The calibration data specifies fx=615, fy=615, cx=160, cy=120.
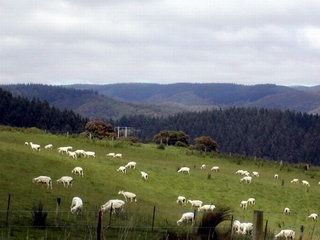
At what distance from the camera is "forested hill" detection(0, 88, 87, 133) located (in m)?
143

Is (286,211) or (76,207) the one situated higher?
(76,207)

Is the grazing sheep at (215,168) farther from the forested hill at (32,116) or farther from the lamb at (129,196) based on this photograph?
Answer: the forested hill at (32,116)

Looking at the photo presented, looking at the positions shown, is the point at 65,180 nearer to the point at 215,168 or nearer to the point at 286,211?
the point at 286,211

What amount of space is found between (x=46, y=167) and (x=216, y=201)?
13.2 m

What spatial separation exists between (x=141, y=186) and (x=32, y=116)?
10406 centimetres

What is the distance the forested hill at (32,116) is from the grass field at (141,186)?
73.6 meters

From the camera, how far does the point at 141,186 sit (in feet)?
153

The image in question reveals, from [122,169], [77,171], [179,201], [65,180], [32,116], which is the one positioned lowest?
[32,116]

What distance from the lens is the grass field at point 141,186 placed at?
30.2m

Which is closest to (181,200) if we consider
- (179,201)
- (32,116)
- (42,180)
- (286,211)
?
(179,201)

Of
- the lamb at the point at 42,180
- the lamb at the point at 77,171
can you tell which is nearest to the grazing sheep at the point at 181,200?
the lamb at the point at 77,171

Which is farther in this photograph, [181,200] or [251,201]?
[251,201]

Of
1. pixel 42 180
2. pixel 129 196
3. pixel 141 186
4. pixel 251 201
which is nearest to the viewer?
pixel 42 180

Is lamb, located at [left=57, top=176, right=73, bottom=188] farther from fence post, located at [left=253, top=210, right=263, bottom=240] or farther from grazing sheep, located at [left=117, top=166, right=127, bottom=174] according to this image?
fence post, located at [left=253, top=210, right=263, bottom=240]
